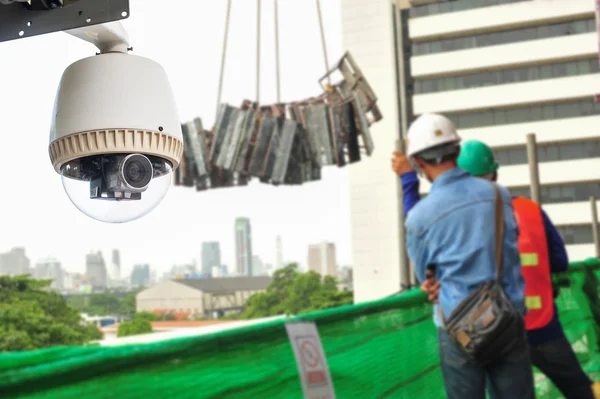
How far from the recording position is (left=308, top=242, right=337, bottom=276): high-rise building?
173 m

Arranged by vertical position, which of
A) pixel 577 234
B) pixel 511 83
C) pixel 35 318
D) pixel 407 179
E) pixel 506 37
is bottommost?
pixel 35 318

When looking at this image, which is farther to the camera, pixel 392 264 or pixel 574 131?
pixel 392 264

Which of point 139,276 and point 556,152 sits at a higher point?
point 556,152

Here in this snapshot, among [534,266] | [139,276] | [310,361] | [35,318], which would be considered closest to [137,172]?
[310,361]

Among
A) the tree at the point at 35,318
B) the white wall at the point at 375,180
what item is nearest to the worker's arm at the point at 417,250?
the tree at the point at 35,318

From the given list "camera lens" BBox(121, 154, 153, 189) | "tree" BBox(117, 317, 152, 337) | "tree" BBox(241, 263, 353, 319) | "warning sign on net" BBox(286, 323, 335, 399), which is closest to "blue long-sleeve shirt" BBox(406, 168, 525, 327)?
"warning sign on net" BBox(286, 323, 335, 399)

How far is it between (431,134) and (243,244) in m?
188

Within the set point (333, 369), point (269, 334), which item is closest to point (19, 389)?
point (269, 334)

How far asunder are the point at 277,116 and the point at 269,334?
40.9ft

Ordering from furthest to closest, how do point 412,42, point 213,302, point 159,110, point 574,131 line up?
point 213,302
point 412,42
point 574,131
point 159,110

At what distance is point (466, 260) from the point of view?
7.13 ft

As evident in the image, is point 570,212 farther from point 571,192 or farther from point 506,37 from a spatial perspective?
point 506,37

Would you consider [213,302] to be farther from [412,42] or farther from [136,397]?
[136,397]

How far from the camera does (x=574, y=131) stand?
53781mm
